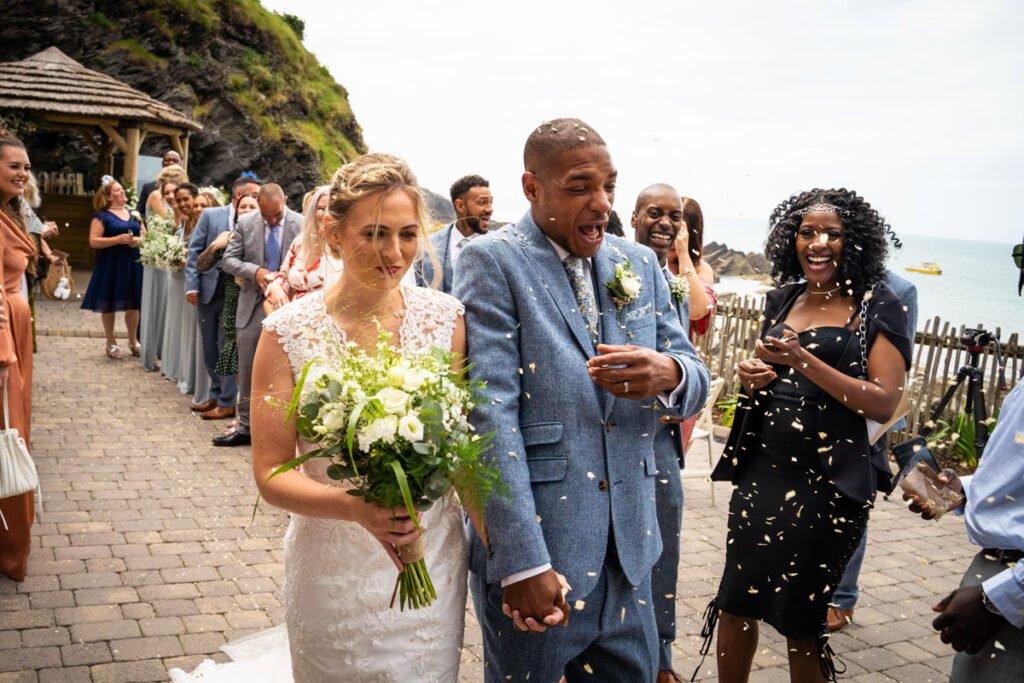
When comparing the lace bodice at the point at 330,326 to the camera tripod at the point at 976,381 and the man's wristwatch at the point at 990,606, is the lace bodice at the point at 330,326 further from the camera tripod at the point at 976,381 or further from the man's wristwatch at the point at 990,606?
the camera tripod at the point at 976,381

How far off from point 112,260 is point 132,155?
1123 centimetres

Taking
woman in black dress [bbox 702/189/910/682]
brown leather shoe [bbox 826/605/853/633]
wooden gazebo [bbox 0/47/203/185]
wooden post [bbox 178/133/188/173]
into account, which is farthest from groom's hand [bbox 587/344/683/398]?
wooden post [bbox 178/133/188/173]

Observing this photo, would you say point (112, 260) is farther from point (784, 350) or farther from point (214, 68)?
point (214, 68)

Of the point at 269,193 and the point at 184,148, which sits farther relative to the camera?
the point at 184,148

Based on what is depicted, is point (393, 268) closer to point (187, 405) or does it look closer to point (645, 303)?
point (645, 303)

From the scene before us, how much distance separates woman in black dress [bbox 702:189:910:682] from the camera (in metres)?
3.88

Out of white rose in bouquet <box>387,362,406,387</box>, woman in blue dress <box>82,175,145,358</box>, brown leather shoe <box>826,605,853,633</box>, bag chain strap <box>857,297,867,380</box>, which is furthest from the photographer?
woman in blue dress <box>82,175,145,358</box>

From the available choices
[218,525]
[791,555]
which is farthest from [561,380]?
[218,525]

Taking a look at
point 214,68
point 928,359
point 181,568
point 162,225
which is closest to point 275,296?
point 181,568

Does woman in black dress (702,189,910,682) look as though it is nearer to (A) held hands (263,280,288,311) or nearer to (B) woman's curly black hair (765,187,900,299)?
(B) woman's curly black hair (765,187,900,299)

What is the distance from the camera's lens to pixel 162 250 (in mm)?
11258

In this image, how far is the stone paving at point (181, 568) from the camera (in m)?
4.66

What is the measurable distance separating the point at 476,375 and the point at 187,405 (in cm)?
864

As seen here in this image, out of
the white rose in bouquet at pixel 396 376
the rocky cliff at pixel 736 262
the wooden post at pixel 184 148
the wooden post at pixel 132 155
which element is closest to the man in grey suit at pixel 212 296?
the white rose in bouquet at pixel 396 376
